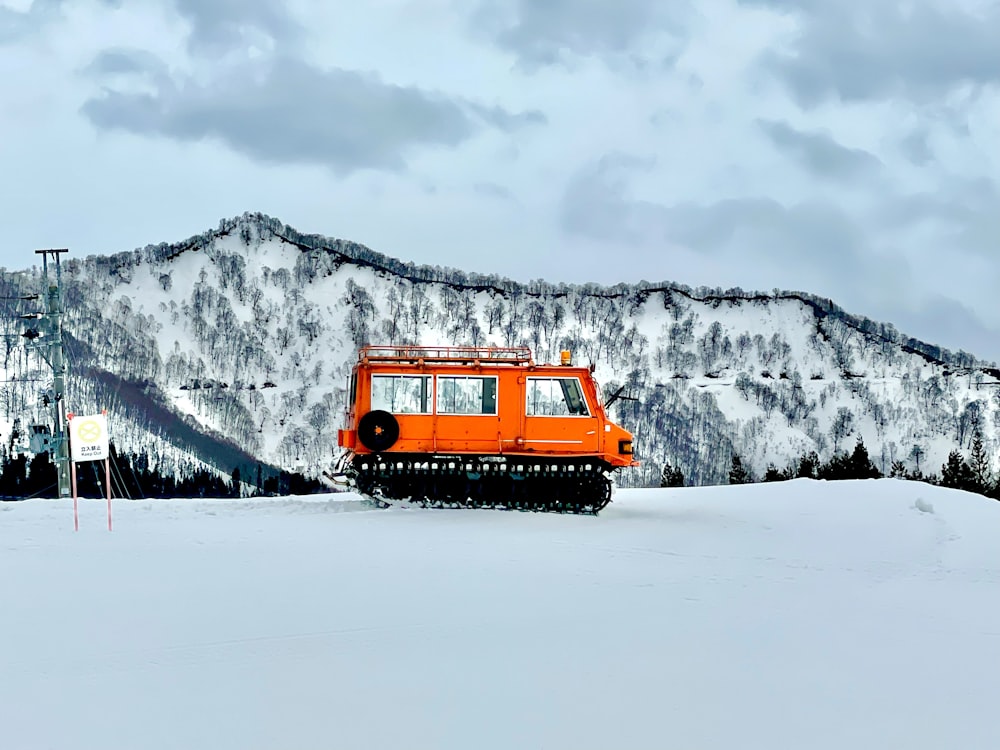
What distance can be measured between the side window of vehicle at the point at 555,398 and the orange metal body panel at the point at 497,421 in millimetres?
43

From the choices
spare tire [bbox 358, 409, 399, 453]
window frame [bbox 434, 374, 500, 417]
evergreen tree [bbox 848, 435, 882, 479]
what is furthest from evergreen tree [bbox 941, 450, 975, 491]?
spare tire [bbox 358, 409, 399, 453]

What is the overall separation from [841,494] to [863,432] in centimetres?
18167

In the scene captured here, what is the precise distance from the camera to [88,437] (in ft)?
46.7

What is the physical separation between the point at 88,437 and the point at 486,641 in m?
→ 9.44

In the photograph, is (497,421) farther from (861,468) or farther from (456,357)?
(861,468)

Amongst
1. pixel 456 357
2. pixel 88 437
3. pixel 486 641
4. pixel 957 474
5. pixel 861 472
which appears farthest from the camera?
pixel 957 474

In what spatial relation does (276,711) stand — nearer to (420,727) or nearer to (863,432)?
(420,727)

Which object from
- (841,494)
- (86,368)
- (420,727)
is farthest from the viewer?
(86,368)

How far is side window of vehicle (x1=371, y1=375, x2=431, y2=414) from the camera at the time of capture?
17631 mm

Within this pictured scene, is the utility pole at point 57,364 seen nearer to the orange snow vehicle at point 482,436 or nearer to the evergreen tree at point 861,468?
the orange snow vehicle at point 482,436

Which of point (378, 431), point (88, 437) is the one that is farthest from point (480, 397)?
point (88, 437)

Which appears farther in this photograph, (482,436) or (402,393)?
(402,393)

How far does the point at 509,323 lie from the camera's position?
656 ft

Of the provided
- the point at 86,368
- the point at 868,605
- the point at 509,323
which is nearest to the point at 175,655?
the point at 868,605
